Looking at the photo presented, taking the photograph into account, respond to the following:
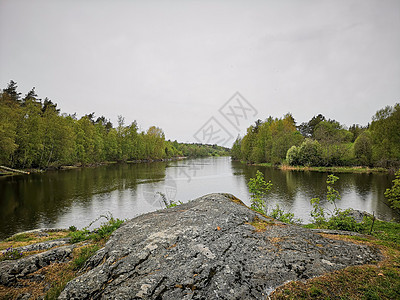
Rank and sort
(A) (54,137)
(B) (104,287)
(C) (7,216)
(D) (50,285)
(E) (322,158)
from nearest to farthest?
(B) (104,287)
(D) (50,285)
(C) (7,216)
(A) (54,137)
(E) (322,158)

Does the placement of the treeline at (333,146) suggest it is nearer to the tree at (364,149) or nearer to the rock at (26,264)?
the tree at (364,149)

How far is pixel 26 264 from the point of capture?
4.70 m

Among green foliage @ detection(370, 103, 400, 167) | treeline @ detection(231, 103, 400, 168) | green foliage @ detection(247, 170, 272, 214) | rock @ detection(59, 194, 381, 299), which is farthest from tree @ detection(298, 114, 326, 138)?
rock @ detection(59, 194, 381, 299)

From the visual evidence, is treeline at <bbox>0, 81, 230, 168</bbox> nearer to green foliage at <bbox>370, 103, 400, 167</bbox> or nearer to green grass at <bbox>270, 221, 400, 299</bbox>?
Answer: green grass at <bbox>270, 221, 400, 299</bbox>

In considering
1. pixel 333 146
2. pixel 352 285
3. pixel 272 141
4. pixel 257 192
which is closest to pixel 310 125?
pixel 272 141

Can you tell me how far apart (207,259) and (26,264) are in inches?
165

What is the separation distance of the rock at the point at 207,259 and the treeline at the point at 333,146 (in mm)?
48952

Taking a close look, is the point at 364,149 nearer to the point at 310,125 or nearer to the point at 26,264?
the point at 310,125

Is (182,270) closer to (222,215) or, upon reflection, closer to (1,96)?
(222,215)

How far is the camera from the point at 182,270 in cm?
365

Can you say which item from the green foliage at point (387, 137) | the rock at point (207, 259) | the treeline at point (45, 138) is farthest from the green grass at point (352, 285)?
the green foliage at point (387, 137)

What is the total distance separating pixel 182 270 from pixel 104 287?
4.32ft

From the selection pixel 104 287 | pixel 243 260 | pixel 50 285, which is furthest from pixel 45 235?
pixel 243 260

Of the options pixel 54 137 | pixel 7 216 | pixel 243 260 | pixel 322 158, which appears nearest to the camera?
pixel 243 260
